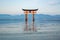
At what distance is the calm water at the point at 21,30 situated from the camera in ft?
6.27

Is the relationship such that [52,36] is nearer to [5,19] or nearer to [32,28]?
[32,28]

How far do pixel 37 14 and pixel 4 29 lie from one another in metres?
0.50

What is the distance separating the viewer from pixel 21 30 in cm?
194

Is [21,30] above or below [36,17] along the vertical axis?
below

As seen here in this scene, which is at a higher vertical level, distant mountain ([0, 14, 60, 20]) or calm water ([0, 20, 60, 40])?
distant mountain ([0, 14, 60, 20])

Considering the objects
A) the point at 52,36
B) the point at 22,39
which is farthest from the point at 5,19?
the point at 52,36

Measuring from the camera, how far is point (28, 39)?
191cm

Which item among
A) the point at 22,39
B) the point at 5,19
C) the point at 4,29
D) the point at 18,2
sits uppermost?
the point at 18,2

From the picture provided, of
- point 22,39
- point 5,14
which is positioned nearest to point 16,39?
point 22,39

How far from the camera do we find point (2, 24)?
1.91 meters

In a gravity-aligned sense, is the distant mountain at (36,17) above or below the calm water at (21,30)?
above

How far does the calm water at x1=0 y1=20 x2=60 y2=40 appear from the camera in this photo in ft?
6.27

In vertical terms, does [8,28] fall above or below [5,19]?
below

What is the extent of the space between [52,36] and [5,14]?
27.9 inches
